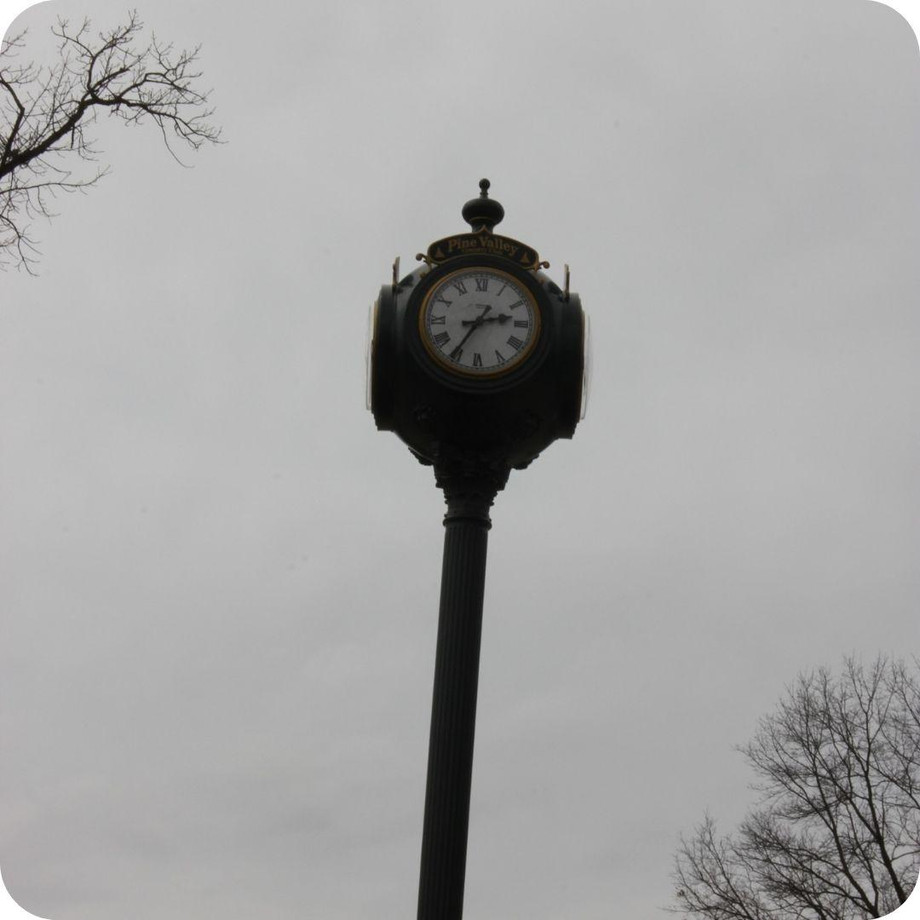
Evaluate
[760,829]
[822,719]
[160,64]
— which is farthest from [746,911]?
[160,64]

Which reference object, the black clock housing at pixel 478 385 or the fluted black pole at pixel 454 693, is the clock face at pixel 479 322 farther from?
the fluted black pole at pixel 454 693

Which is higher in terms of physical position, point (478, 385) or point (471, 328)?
point (471, 328)

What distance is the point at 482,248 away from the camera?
23.7 ft

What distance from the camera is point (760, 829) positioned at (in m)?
20.0

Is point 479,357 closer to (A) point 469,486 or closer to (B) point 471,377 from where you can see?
(B) point 471,377

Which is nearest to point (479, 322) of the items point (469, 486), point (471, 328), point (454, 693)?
point (471, 328)

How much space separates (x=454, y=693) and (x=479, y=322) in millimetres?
1935

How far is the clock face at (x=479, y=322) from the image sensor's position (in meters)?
6.94

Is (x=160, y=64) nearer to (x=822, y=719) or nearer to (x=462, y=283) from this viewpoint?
(x=462, y=283)

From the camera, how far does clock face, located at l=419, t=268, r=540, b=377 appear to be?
694 cm

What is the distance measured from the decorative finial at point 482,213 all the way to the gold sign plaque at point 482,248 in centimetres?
27

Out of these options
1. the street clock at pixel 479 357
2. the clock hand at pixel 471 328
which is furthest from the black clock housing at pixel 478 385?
the clock hand at pixel 471 328

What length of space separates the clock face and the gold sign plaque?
0.15 m

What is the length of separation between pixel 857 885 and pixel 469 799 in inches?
515
